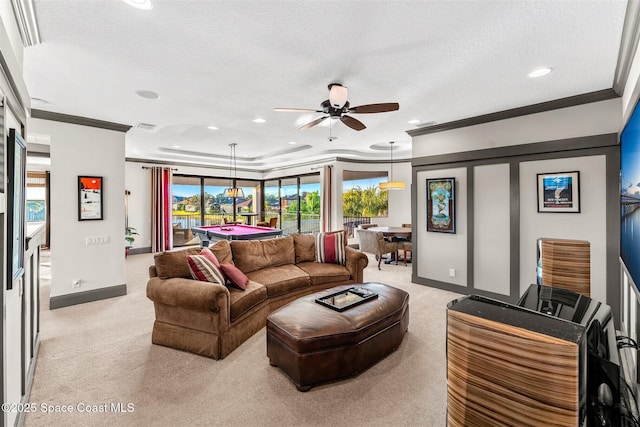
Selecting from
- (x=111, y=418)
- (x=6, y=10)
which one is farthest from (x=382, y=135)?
(x=111, y=418)

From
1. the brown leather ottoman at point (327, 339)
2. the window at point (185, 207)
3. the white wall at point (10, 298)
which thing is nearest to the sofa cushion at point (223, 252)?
the brown leather ottoman at point (327, 339)

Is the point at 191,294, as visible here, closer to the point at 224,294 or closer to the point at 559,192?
the point at 224,294

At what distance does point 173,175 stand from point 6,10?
733 cm

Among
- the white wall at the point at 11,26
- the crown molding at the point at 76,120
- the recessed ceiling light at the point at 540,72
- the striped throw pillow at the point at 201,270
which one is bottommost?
the striped throw pillow at the point at 201,270

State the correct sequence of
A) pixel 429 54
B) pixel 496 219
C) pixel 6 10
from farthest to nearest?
pixel 496 219 < pixel 429 54 < pixel 6 10

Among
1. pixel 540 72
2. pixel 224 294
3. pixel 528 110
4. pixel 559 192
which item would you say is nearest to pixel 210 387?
pixel 224 294

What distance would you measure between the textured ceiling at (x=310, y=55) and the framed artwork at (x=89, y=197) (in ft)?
2.99

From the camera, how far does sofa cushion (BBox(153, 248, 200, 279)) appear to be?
9.96 feet

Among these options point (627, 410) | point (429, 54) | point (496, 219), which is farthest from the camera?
point (496, 219)

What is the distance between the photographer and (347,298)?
2971mm

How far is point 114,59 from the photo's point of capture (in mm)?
2682

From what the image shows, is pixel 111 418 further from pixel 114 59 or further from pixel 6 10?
pixel 114 59

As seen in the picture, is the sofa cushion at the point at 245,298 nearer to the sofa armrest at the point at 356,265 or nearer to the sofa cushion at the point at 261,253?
the sofa cushion at the point at 261,253

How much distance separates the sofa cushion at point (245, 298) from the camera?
286 centimetres
